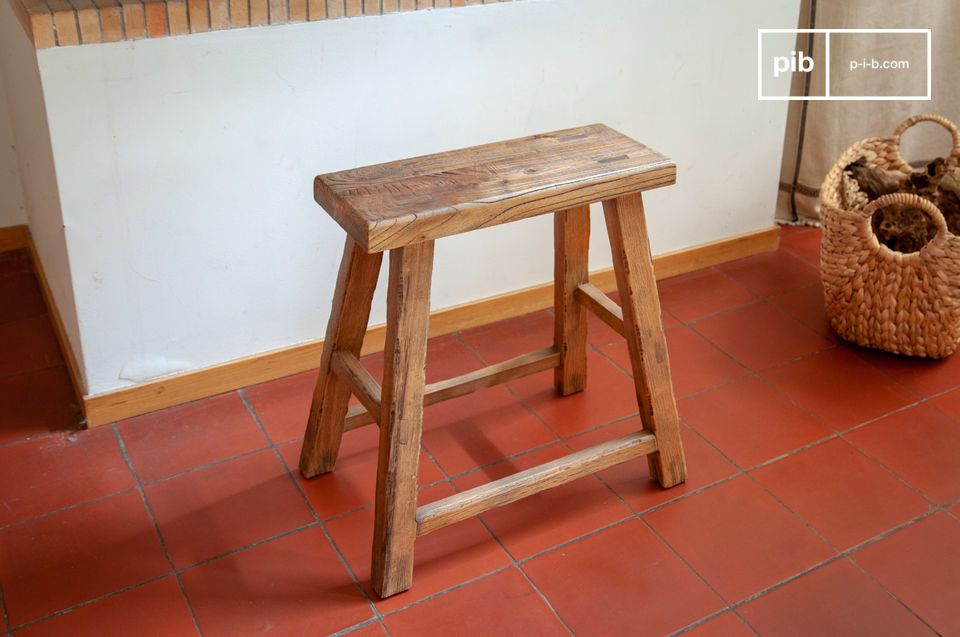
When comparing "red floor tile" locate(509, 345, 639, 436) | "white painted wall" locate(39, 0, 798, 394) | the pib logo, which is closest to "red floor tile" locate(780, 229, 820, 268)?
the pib logo

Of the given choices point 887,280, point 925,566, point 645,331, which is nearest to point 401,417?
point 645,331

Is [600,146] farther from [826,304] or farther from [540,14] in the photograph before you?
A: [826,304]

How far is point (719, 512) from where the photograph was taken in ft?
8.02

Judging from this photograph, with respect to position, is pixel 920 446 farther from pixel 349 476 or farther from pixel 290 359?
pixel 290 359

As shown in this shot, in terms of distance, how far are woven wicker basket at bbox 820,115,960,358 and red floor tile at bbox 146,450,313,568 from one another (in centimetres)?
170

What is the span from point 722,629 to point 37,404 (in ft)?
6.18

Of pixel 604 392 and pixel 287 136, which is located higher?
pixel 287 136

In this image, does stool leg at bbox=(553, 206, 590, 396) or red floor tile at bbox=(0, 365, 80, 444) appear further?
red floor tile at bbox=(0, 365, 80, 444)

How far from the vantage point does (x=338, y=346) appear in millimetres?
2371

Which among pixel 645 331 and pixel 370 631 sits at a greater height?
pixel 645 331

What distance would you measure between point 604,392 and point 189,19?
146 centimetres

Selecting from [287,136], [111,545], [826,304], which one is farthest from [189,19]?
[826,304]

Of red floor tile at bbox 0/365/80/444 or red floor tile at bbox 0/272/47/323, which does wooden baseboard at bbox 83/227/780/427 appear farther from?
red floor tile at bbox 0/272/47/323

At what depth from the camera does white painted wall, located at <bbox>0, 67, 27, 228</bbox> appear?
3.24 meters
